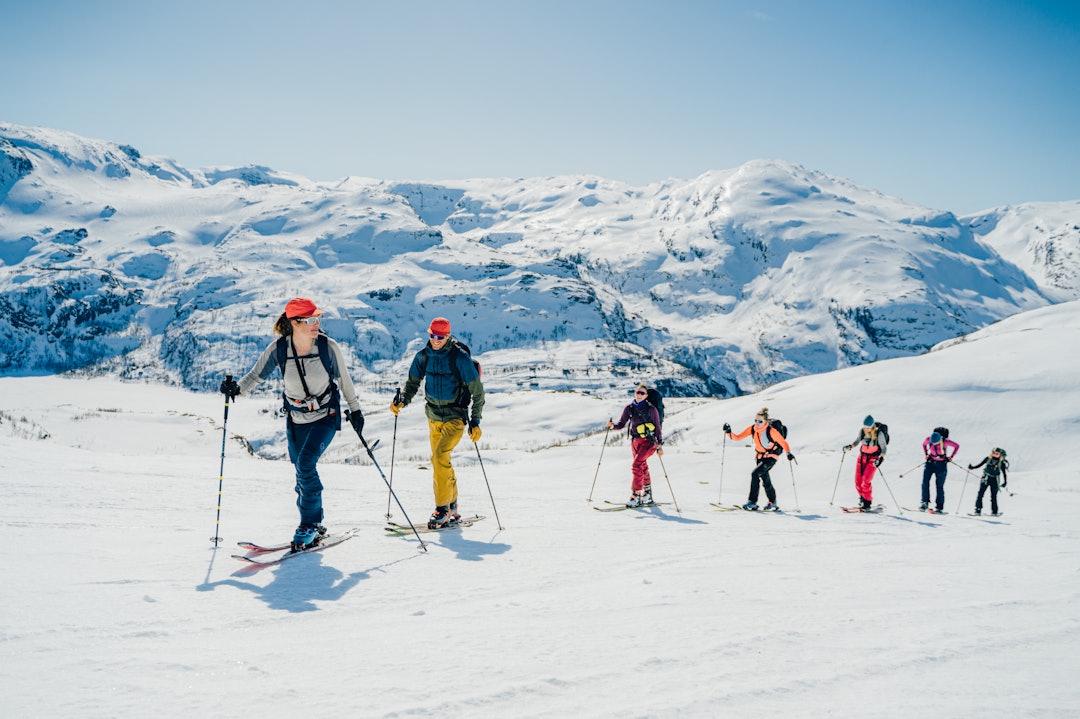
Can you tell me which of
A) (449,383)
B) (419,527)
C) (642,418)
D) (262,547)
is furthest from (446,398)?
(642,418)

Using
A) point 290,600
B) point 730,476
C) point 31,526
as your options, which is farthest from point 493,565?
point 730,476

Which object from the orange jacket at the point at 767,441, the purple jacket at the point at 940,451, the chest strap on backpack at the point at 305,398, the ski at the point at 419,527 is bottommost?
the ski at the point at 419,527

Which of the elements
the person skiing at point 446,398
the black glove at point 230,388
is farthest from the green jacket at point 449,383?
the black glove at point 230,388

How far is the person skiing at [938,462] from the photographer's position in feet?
48.0

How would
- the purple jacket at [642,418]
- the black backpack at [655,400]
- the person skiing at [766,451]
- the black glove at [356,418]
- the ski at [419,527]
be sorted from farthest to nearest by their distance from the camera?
the person skiing at [766,451] → the black backpack at [655,400] → the purple jacket at [642,418] → the ski at [419,527] → the black glove at [356,418]

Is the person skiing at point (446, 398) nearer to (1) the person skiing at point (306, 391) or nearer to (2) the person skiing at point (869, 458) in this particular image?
(1) the person skiing at point (306, 391)

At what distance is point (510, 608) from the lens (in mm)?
4953

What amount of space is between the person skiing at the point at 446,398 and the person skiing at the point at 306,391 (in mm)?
1661

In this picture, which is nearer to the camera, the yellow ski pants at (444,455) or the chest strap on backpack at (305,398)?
the chest strap on backpack at (305,398)

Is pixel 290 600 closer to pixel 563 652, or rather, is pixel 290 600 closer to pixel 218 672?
pixel 218 672

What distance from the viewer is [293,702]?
3158mm

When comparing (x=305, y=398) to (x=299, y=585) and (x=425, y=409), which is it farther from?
(x=299, y=585)

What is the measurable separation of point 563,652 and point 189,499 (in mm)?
7103

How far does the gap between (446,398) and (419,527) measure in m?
1.93
